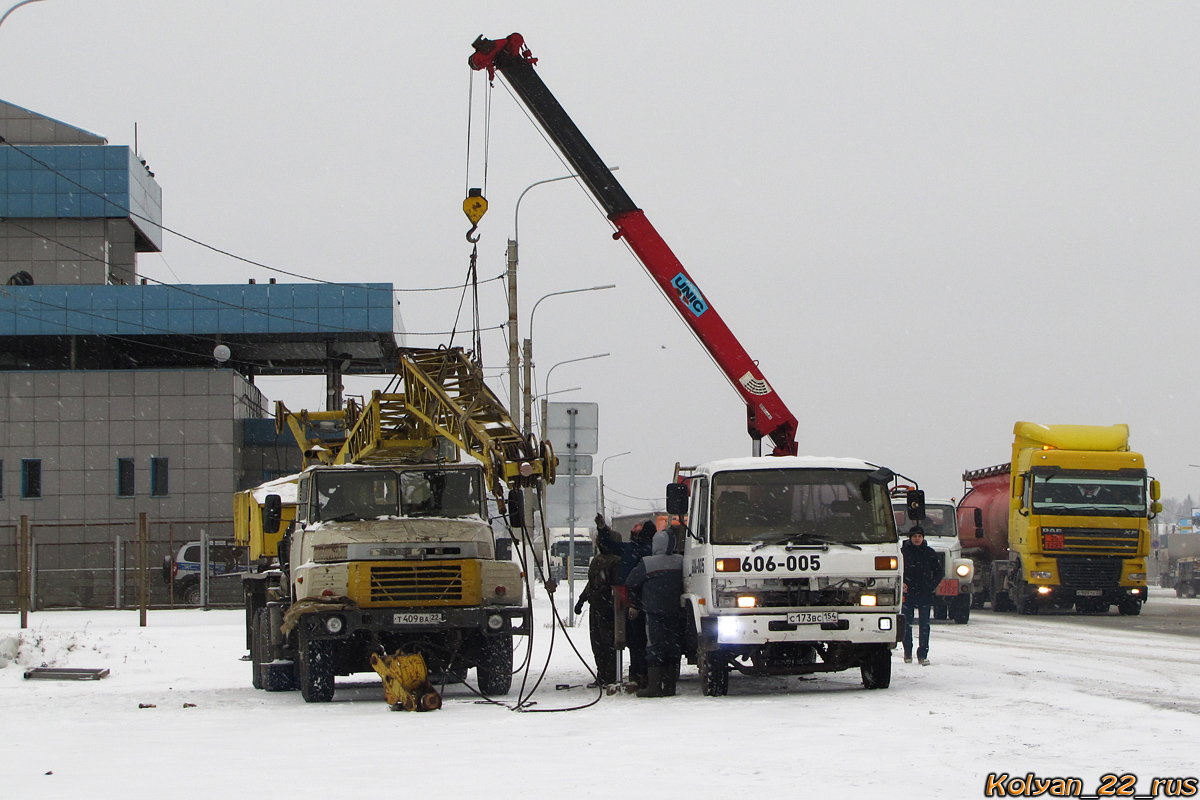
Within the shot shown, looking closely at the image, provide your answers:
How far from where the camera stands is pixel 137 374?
162ft

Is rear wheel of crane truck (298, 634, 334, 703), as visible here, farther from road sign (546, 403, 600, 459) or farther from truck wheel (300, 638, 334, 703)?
road sign (546, 403, 600, 459)

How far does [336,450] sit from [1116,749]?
38.4 feet

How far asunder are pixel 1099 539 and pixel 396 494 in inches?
781

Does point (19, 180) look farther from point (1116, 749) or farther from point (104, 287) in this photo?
point (1116, 749)

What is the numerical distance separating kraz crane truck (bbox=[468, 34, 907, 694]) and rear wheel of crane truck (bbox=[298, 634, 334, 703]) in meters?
3.60

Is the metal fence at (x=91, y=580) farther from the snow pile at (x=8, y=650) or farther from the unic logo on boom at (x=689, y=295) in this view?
the unic logo on boom at (x=689, y=295)

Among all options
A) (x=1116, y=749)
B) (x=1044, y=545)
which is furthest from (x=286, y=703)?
(x=1044, y=545)

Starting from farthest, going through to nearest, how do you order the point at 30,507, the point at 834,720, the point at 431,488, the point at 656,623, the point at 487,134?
the point at 30,507, the point at 487,134, the point at 431,488, the point at 656,623, the point at 834,720

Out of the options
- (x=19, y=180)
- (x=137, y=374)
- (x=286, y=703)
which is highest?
(x=19, y=180)

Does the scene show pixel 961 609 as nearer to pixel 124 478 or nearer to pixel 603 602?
pixel 603 602

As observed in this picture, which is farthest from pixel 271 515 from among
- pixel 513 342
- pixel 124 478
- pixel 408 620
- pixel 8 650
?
pixel 124 478

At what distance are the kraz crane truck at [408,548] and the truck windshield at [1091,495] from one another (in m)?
17.7

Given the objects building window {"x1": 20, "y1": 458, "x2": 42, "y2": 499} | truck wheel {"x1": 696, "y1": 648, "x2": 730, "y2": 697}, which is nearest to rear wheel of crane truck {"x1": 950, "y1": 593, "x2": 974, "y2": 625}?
truck wheel {"x1": 696, "y1": 648, "x2": 730, "y2": 697}

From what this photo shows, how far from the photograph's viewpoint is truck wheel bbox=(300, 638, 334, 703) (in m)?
14.8
